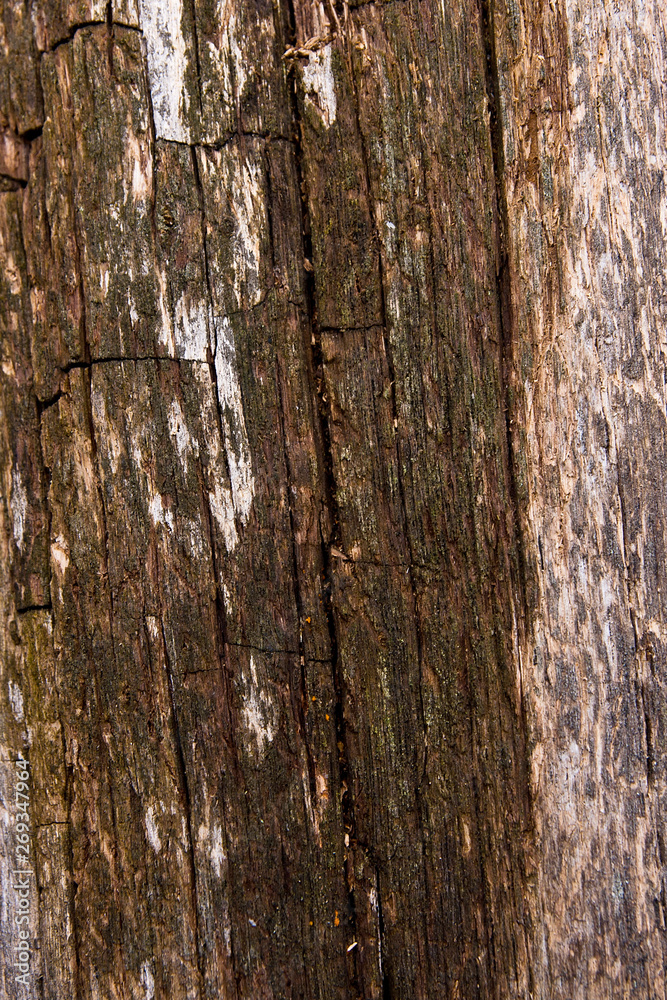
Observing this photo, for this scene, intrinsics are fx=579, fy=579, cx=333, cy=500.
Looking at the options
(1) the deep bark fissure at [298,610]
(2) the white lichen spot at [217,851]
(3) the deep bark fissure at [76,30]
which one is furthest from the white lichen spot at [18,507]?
(3) the deep bark fissure at [76,30]

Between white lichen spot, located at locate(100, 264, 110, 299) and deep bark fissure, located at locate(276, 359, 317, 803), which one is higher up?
white lichen spot, located at locate(100, 264, 110, 299)

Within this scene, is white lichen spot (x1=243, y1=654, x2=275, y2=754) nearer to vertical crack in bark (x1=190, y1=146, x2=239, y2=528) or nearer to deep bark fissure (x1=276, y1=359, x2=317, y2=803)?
deep bark fissure (x1=276, y1=359, x2=317, y2=803)

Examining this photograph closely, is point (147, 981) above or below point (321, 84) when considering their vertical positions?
below

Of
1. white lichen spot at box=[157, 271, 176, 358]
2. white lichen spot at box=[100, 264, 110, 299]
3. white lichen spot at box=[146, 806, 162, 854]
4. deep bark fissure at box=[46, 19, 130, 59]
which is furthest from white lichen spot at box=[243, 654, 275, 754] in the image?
deep bark fissure at box=[46, 19, 130, 59]

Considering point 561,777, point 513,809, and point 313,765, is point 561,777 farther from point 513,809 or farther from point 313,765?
point 313,765

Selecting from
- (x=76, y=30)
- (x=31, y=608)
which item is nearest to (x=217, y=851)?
(x=31, y=608)

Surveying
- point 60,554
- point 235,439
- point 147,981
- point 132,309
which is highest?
point 132,309

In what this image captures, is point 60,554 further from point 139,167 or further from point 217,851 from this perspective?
point 139,167

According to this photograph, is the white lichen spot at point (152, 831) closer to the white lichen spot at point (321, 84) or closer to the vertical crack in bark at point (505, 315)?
the vertical crack in bark at point (505, 315)
